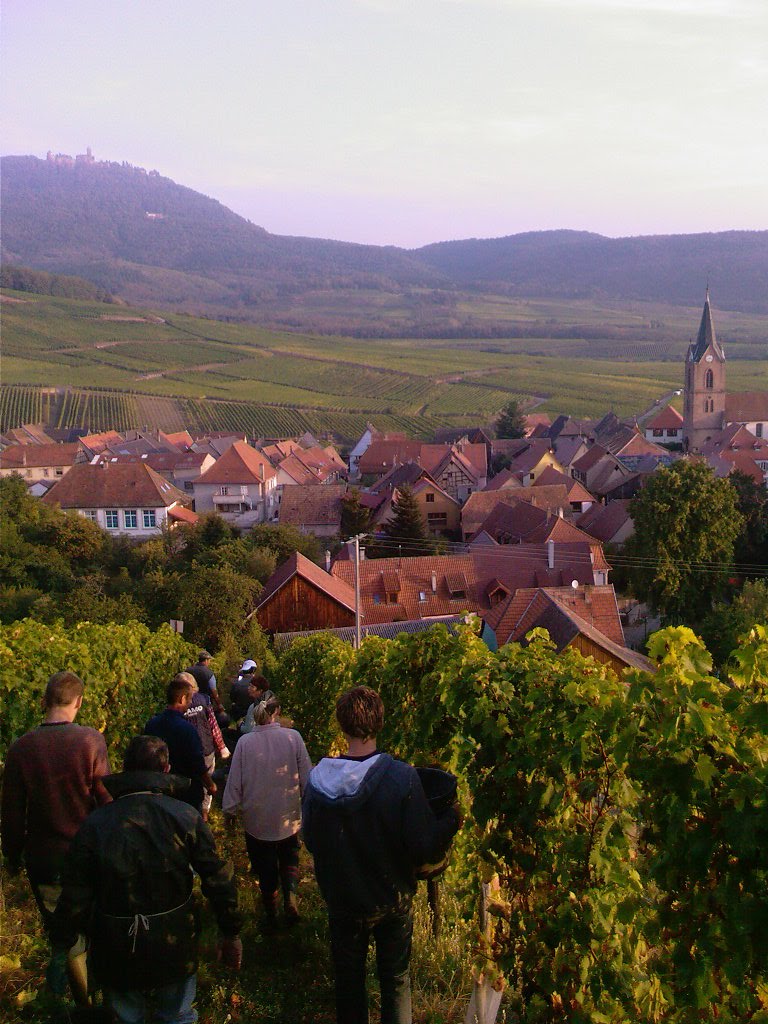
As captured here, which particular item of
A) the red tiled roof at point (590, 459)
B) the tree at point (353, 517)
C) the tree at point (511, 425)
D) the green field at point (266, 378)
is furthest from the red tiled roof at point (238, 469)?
the green field at point (266, 378)

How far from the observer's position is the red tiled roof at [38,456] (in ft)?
262

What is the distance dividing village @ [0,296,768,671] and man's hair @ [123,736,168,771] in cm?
941

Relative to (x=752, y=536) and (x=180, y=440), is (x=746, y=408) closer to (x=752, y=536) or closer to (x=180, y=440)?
(x=752, y=536)

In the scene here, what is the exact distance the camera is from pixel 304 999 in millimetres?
5191

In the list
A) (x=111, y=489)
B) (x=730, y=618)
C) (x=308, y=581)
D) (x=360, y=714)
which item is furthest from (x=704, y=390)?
(x=360, y=714)

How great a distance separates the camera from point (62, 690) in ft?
15.8

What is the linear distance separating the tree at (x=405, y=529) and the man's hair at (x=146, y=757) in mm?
45914

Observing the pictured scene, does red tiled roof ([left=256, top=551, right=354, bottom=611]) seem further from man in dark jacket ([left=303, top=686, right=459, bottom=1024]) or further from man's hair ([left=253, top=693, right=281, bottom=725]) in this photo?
man in dark jacket ([left=303, top=686, right=459, bottom=1024])

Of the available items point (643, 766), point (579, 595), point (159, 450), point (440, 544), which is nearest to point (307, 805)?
point (643, 766)

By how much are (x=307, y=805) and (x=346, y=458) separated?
307 feet

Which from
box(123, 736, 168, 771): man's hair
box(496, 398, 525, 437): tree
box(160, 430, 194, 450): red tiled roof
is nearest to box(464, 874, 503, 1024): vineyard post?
box(123, 736, 168, 771): man's hair

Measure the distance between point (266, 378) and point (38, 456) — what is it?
218 ft

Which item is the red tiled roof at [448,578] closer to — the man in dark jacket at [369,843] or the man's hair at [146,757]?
the man in dark jacket at [369,843]

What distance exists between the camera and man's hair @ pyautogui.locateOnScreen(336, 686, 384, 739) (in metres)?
4.14
